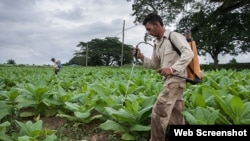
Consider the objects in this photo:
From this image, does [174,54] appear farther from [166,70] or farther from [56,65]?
[56,65]

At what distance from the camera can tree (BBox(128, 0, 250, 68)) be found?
29766 mm

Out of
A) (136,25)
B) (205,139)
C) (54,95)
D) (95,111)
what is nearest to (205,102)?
(205,139)

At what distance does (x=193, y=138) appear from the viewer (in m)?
3.96

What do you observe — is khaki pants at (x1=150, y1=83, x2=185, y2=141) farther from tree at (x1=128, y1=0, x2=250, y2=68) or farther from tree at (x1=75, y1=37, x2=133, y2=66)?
tree at (x1=75, y1=37, x2=133, y2=66)

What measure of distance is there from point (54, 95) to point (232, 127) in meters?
3.45

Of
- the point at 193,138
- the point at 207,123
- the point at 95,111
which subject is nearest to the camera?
the point at 193,138

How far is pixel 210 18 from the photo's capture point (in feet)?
99.0

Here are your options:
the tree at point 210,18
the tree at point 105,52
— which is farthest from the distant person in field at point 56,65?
the tree at point 105,52

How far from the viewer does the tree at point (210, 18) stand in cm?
2977

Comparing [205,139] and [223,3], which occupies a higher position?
[223,3]

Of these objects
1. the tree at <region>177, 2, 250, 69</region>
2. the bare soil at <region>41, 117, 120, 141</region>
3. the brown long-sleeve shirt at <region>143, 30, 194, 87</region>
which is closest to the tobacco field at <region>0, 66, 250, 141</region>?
the bare soil at <region>41, 117, 120, 141</region>

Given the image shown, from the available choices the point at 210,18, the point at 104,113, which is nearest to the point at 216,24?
the point at 210,18

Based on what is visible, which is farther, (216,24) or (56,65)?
(216,24)

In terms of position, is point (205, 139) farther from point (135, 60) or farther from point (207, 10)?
point (207, 10)
